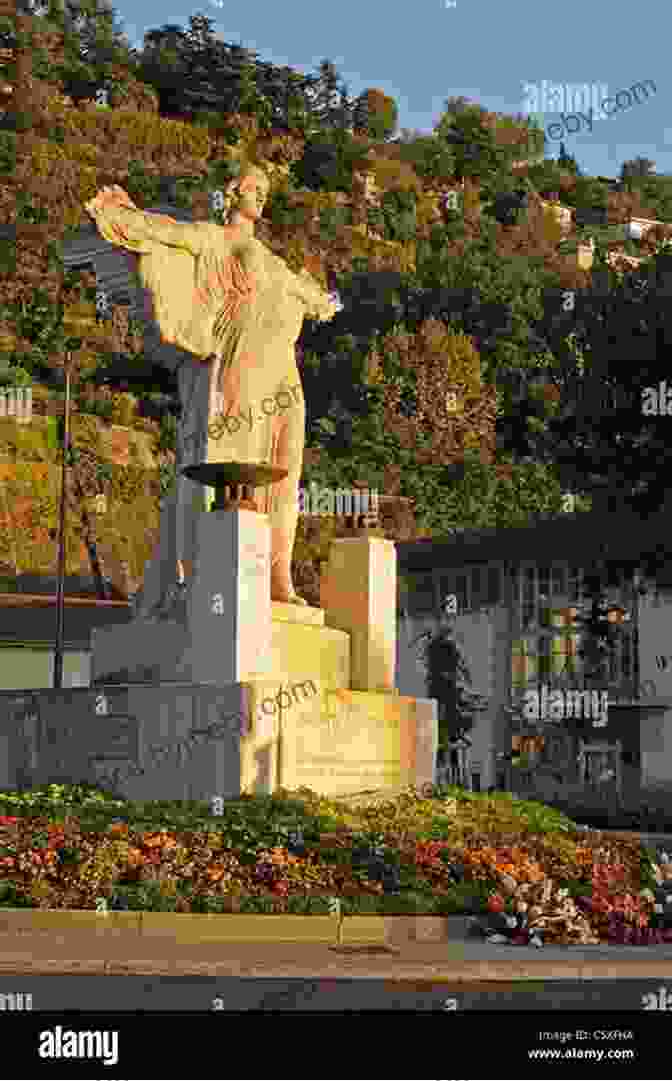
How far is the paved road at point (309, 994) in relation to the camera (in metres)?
13.9

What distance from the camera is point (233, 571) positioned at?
2017 centimetres

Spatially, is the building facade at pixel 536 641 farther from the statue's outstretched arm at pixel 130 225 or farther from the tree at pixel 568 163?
the tree at pixel 568 163

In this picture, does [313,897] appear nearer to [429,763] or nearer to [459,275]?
[429,763]

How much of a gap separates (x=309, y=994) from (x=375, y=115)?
6239 inches

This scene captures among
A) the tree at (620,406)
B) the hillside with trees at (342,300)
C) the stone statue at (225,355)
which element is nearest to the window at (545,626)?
the hillside with trees at (342,300)

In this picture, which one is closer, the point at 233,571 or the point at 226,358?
the point at 233,571

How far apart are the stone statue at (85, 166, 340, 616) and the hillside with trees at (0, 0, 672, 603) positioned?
0.63 metres

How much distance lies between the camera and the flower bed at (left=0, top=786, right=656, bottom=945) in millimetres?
17875

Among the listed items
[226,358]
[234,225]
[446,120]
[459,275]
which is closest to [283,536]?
[226,358]

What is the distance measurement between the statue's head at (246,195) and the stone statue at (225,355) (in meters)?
0.01

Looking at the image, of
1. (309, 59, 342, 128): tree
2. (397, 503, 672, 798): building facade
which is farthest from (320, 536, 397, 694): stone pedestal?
(309, 59, 342, 128): tree

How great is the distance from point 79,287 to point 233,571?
70.6 metres

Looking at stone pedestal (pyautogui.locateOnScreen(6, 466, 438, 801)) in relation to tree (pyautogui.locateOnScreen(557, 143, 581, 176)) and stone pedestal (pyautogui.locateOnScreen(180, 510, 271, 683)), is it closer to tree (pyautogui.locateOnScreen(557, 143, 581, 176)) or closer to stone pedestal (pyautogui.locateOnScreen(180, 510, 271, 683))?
stone pedestal (pyautogui.locateOnScreen(180, 510, 271, 683))

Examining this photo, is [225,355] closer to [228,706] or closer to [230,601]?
[230,601]
